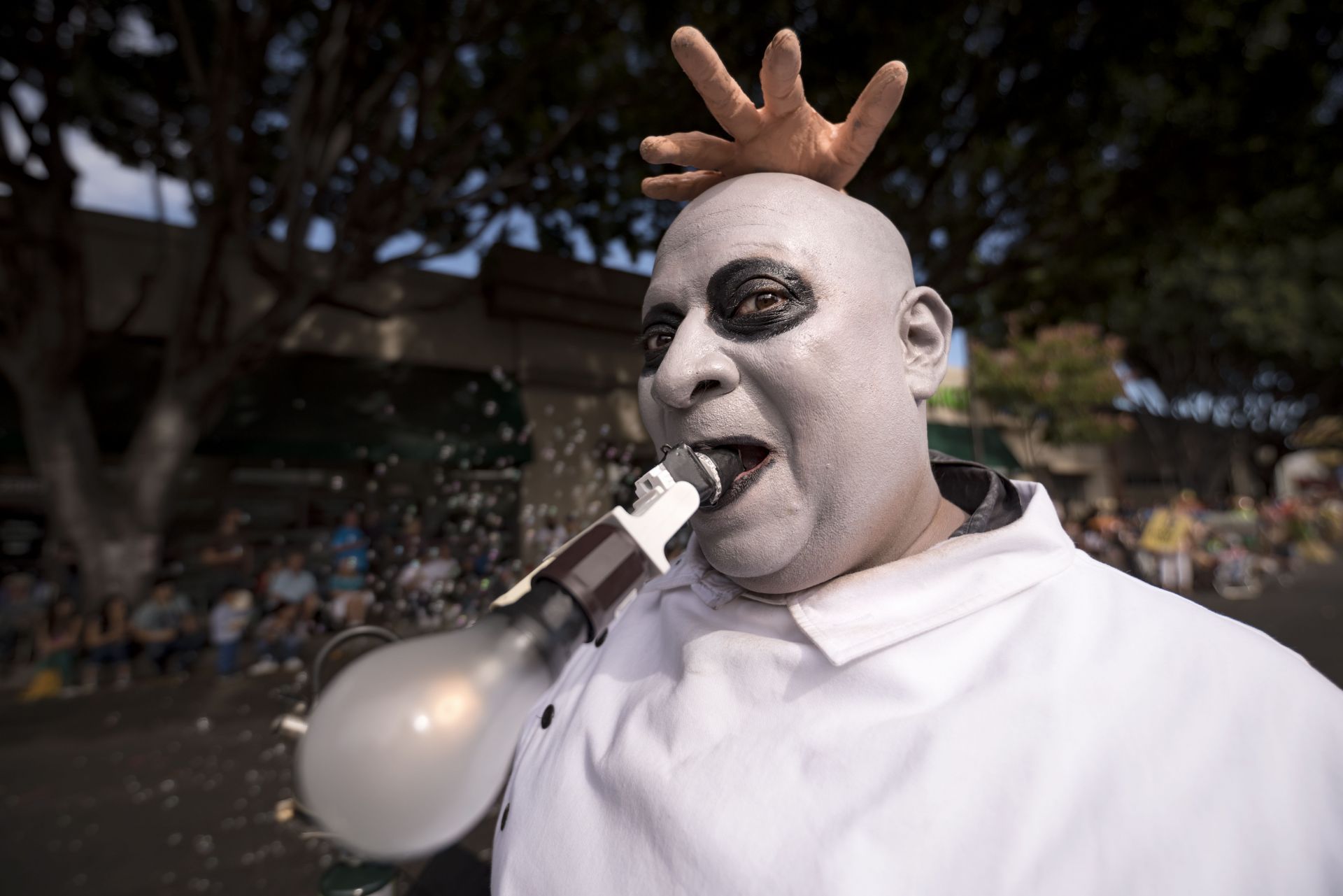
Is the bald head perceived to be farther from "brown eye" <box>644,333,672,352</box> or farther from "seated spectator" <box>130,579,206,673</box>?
"seated spectator" <box>130,579,206,673</box>

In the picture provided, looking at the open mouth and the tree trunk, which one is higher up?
the tree trunk

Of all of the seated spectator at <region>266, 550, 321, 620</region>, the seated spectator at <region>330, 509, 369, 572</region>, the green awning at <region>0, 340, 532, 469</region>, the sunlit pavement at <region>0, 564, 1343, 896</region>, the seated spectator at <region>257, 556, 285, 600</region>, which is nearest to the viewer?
the sunlit pavement at <region>0, 564, 1343, 896</region>

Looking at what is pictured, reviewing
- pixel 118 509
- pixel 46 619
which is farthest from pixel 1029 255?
pixel 46 619

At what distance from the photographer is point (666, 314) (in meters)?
1.31

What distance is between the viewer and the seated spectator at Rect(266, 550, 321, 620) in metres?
6.96

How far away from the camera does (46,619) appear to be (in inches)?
264

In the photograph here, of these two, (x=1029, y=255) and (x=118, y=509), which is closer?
(x=118, y=509)

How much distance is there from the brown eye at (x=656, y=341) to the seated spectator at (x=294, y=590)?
6.95m

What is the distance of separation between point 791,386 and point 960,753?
0.59 meters

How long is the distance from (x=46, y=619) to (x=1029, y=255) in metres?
11.4

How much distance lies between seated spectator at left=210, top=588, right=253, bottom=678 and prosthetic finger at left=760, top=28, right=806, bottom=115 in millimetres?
7433

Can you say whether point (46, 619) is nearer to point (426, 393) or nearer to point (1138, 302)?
point (426, 393)

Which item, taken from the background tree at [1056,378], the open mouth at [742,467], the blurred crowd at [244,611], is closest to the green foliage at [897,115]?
the blurred crowd at [244,611]

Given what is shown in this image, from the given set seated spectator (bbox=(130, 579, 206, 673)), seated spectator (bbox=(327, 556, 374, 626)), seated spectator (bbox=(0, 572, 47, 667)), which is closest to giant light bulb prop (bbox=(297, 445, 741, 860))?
seated spectator (bbox=(327, 556, 374, 626))
